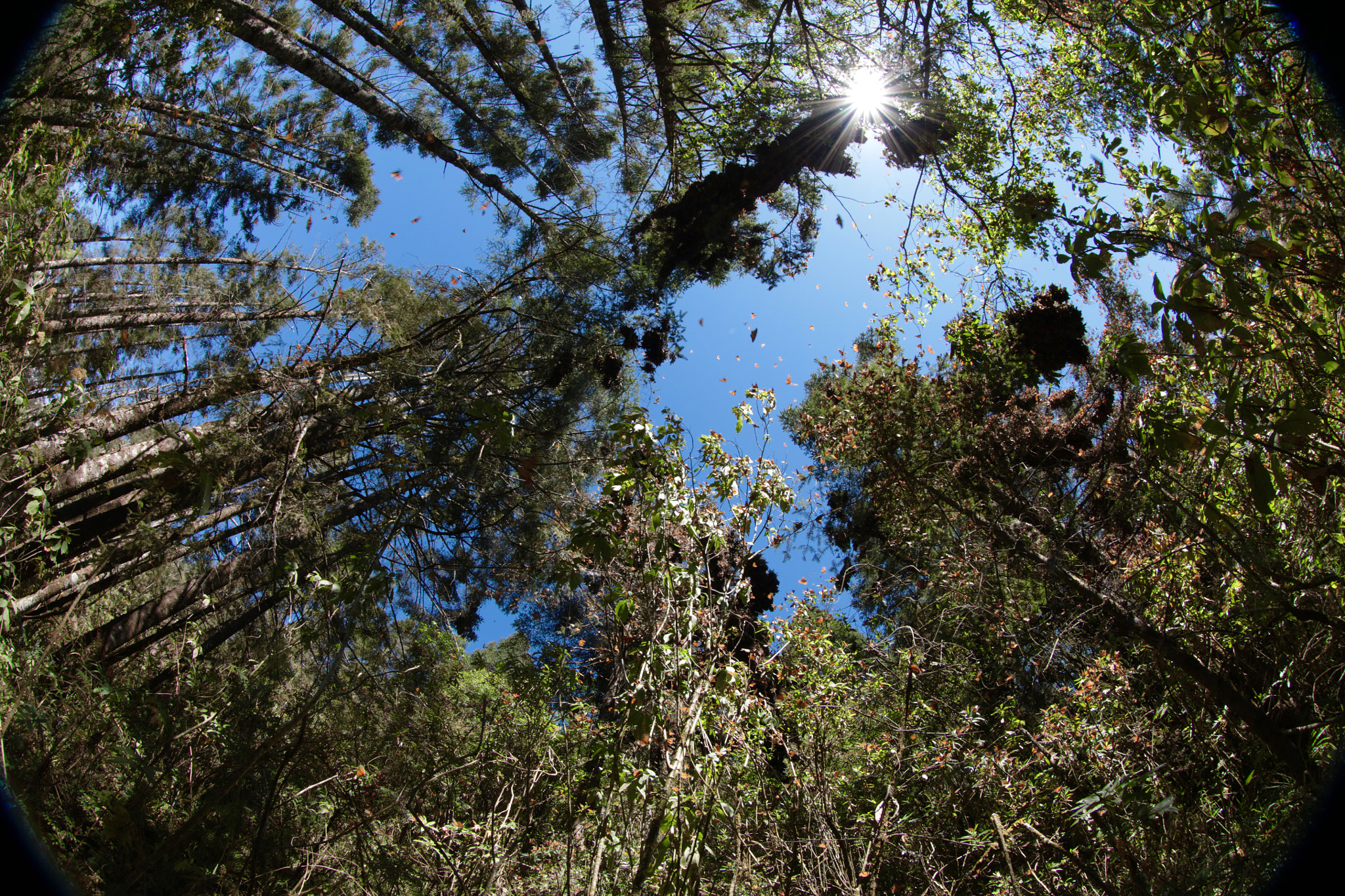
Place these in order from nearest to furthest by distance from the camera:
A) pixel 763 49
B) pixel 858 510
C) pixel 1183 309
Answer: pixel 1183 309, pixel 763 49, pixel 858 510

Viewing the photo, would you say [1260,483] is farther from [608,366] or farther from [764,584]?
[764,584]

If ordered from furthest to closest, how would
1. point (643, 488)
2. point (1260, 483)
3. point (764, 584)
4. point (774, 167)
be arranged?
point (764, 584), point (774, 167), point (643, 488), point (1260, 483)

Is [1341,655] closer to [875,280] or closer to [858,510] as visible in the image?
[875,280]

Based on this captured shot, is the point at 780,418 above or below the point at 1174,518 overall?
above

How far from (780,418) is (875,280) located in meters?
6.63

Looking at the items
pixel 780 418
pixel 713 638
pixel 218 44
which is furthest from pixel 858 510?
pixel 218 44

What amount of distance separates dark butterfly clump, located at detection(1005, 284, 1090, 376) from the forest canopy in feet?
0.20

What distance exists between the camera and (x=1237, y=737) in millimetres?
2928

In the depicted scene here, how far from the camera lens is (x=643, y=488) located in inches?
111

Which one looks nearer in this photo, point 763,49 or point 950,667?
point 950,667

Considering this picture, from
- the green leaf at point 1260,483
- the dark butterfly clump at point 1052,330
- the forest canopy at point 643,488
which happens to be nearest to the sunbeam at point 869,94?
the forest canopy at point 643,488

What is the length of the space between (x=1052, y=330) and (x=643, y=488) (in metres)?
6.57

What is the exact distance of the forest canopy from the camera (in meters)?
2.29

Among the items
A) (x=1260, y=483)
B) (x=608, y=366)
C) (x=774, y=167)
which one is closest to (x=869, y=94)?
(x=774, y=167)
